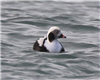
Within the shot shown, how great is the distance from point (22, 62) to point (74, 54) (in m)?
1.87

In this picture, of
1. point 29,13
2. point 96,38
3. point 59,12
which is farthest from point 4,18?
point 96,38

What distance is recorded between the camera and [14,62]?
1171cm

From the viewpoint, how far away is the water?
11062 millimetres

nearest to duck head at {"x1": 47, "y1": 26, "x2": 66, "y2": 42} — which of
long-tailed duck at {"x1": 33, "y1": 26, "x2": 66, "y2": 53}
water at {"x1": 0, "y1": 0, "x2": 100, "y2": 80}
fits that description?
long-tailed duck at {"x1": 33, "y1": 26, "x2": 66, "y2": 53}

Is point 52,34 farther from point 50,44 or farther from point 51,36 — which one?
point 50,44

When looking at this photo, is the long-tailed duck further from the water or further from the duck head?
the water

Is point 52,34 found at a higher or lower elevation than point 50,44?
higher

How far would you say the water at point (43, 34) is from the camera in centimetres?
1106

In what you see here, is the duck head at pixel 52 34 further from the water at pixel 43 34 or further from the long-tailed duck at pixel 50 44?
the water at pixel 43 34

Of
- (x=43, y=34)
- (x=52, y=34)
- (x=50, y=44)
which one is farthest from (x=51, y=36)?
(x=43, y=34)

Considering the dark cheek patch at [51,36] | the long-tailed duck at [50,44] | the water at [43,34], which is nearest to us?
the water at [43,34]

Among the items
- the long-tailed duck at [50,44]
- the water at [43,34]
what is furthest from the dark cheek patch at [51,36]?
the water at [43,34]

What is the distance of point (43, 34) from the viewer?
1553 cm

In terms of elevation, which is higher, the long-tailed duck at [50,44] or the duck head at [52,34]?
the duck head at [52,34]
